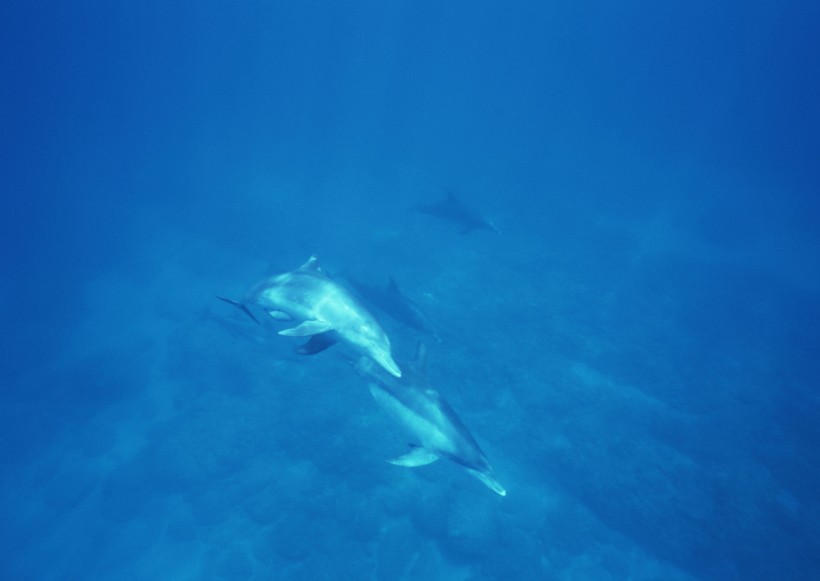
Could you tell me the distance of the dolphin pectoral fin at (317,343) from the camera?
5.00 meters

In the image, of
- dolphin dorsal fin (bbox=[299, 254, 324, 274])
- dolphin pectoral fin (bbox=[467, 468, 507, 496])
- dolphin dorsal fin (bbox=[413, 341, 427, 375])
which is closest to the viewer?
dolphin pectoral fin (bbox=[467, 468, 507, 496])

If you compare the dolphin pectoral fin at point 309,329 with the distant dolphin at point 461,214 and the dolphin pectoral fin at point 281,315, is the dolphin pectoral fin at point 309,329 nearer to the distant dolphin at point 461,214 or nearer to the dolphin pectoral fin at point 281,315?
the dolphin pectoral fin at point 281,315

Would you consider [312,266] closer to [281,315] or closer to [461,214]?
[281,315]

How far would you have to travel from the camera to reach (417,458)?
17.7ft

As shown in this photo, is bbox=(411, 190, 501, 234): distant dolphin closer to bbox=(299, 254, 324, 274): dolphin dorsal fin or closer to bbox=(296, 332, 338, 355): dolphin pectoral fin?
bbox=(299, 254, 324, 274): dolphin dorsal fin

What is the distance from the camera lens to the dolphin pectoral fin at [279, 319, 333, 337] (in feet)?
15.4

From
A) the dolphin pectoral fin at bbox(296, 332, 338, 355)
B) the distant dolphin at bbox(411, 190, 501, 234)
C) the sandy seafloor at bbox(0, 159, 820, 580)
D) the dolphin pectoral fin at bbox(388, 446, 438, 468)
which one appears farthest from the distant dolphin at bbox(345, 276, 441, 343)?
the distant dolphin at bbox(411, 190, 501, 234)

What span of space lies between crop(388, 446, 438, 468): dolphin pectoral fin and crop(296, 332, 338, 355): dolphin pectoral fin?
5.78 ft

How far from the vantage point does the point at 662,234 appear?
24.9 m

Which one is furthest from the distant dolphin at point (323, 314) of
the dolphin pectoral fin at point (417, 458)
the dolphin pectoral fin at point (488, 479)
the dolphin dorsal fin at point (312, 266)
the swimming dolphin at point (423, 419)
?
the dolphin pectoral fin at point (488, 479)

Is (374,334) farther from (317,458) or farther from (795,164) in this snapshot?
(795,164)

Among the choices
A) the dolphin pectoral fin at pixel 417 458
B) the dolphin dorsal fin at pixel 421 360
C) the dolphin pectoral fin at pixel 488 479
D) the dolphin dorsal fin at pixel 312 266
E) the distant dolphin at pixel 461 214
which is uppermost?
the distant dolphin at pixel 461 214

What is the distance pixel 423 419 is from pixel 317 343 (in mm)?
1824

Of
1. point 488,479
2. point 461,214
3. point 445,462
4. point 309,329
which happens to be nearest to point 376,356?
point 309,329
